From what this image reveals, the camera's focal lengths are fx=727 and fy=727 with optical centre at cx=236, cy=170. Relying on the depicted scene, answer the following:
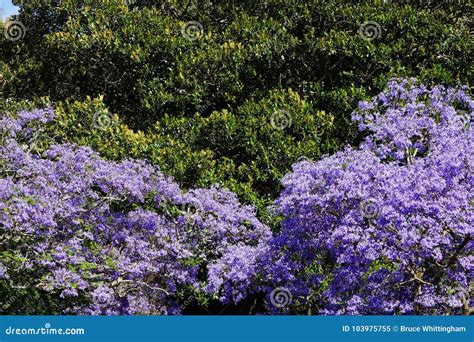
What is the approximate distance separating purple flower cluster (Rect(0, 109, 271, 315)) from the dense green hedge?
949 millimetres

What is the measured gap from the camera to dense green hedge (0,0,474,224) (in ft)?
42.3

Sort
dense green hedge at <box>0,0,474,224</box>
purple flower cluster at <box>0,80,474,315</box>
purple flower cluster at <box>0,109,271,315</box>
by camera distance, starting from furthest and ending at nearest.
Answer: dense green hedge at <box>0,0,474,224</box>, purple flower cluster at <box>0,109,271,315</box>, purple flower cluster at <box>0,80,474,315</box>

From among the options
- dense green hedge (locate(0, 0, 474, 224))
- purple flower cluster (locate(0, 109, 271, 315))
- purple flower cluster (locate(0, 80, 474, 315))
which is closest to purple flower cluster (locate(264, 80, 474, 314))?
purple flower cluster (locate(0, 80, 474, 315))

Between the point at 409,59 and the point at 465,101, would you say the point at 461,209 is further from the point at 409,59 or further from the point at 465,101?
the point at 409,59

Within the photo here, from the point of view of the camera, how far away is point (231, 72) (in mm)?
14680

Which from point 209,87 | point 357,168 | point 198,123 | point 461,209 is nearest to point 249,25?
point 209,87

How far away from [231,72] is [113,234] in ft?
16.4

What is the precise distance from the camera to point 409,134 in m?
11.2

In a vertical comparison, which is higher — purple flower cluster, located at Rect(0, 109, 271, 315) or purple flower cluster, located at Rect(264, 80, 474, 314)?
purple flower cluster, located at Rect(264, 80, 474, 314)

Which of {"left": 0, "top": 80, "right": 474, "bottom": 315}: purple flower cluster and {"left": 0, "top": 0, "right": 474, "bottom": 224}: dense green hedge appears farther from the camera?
{"left": 0, "top": 0, "right": 474, "bottom": 224}: dense green hedge

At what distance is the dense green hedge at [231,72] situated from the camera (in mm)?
12898

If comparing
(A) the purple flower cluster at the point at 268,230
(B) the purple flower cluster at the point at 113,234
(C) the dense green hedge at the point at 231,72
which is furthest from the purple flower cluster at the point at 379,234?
(C) the dense green hedge at the point at 231,72

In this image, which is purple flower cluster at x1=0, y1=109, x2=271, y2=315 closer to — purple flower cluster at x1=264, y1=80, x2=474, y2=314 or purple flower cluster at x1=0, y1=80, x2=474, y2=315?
purple flower cluster at x1=0, y1=80, x2=474, y2=315

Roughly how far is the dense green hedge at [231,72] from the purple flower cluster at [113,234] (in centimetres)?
95
